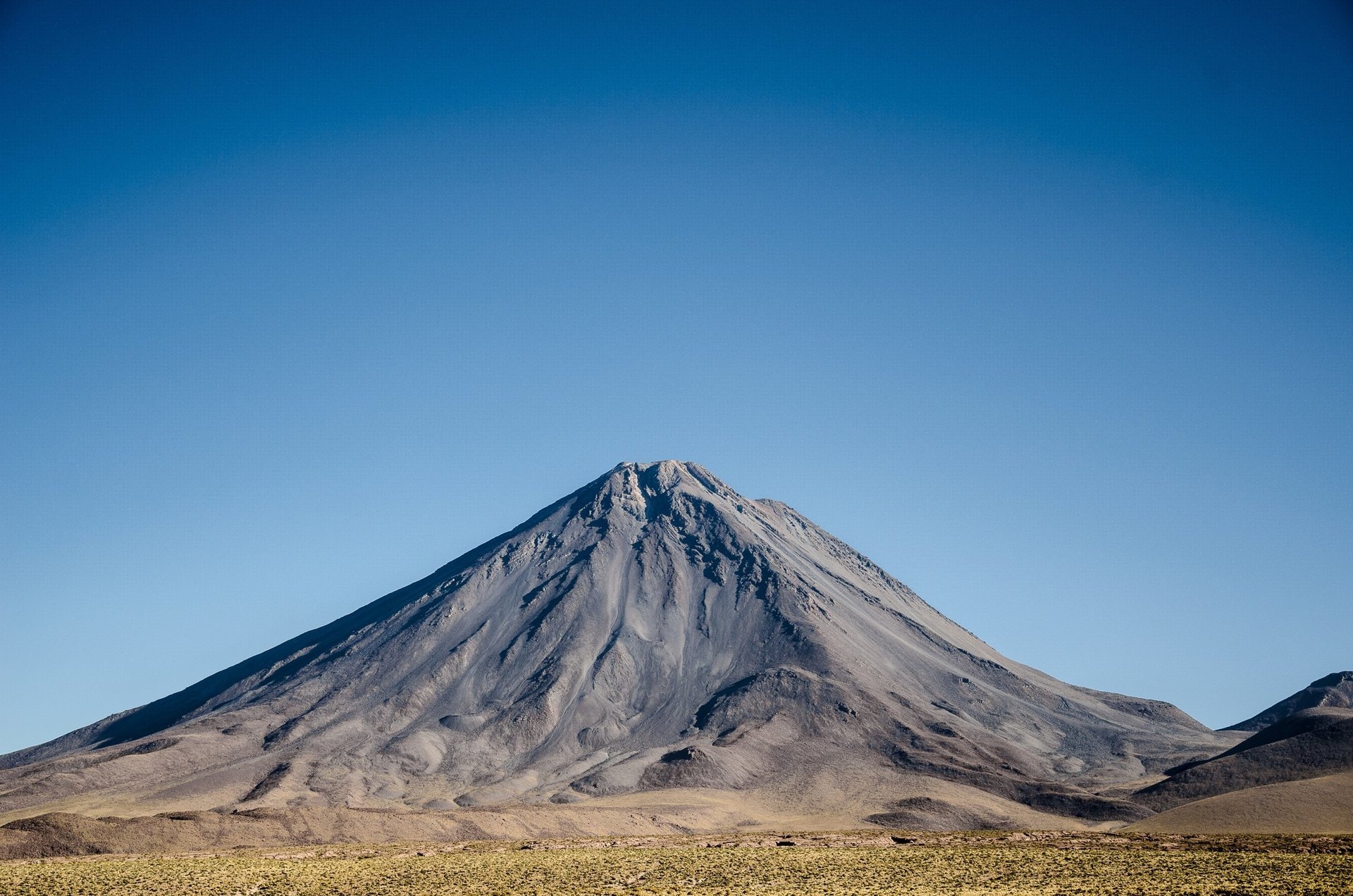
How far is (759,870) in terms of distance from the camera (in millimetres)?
70375

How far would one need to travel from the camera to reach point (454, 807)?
5989 inches

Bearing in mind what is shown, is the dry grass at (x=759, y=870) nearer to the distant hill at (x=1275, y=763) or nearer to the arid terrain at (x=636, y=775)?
the arid terrain at (x=636, y=775)

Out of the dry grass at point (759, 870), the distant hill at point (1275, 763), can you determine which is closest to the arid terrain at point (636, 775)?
the distant hill at point (1275, 763)

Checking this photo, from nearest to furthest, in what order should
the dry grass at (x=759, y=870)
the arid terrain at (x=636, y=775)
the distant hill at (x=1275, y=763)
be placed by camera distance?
the dry grass at (x=759, y=870) → the arid terrain at (x=636, y=775) → the distant hill at (x=1275, y=763)

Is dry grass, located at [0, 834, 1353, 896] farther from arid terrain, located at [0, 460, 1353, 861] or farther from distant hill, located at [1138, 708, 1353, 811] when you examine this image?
distant hill, located at [1138, 708, 1353, 811]

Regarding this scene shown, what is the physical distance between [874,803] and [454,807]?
54408mm

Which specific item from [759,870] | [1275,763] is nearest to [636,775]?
[1275,763]

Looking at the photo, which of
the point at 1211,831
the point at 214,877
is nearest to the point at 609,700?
the point at 1211,831

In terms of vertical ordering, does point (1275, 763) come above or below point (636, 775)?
above

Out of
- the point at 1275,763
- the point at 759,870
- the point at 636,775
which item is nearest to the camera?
the point at 759,870

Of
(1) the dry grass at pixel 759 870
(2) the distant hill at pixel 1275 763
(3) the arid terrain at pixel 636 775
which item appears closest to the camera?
(1) the dry grass at pixel 759 870

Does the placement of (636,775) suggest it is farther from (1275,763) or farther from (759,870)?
(759,870)

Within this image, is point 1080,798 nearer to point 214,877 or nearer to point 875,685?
point 875,685

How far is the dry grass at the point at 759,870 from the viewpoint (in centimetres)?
6019
